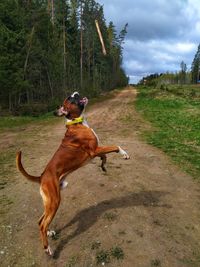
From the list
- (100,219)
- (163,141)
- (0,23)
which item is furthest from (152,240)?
(0,23)

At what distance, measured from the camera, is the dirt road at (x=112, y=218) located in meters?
5.09

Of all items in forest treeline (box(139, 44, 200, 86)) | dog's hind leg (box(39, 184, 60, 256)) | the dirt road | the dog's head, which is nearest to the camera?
dog's hind leg (box(39, 184, 60, 256))

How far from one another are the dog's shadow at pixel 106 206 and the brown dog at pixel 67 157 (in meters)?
0.42

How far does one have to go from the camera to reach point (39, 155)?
1135cm

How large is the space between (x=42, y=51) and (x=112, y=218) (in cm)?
3053

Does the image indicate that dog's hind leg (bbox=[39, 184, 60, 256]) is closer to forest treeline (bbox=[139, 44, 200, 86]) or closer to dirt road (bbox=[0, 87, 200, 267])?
dirt road (bbox=[0, 87, 200, 267])

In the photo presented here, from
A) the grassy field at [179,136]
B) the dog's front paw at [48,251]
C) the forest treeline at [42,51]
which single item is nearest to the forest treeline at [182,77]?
the forest treeline at [42,51]

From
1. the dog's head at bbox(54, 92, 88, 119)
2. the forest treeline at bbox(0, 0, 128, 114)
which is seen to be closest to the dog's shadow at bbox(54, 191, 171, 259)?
the dog's head at bbox(54, 92, 88, 119)

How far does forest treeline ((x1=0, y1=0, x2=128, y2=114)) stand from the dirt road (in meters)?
17.5

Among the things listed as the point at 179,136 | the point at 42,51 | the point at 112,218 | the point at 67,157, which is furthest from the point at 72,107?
the point at 42,51

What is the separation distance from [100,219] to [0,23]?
22178mm

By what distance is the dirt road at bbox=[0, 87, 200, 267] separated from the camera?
16.7ft

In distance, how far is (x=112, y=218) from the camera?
6.08 metres

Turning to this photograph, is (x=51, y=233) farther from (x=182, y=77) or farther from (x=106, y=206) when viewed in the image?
(x=182, y=77)
